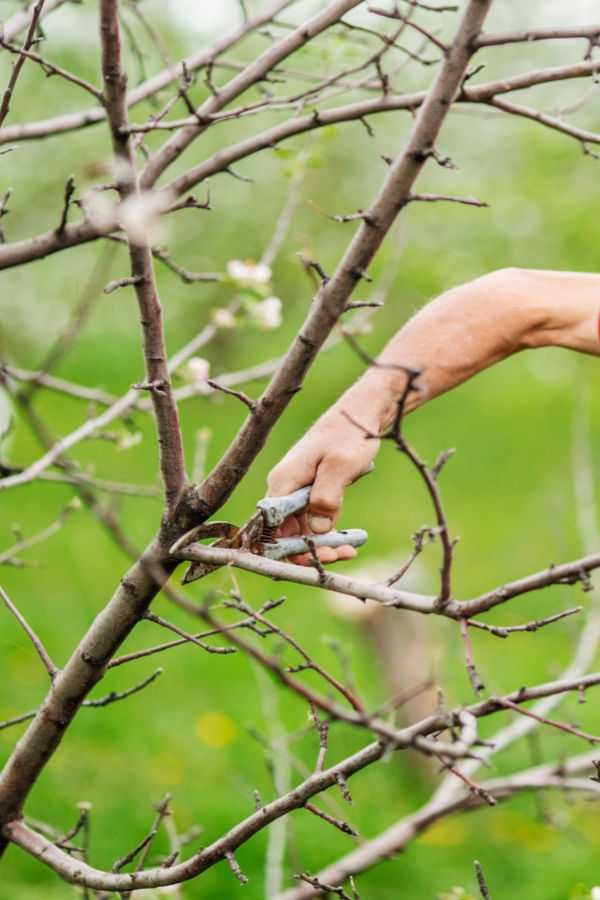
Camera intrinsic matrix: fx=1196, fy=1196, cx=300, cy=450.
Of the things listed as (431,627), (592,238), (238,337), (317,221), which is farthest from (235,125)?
(431,627)

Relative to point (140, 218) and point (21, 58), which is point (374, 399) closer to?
point (140, 218)

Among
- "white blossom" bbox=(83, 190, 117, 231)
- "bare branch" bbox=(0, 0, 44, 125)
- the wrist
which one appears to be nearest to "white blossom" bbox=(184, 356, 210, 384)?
"white blossom" bbox=(83, 190, 117, 231)

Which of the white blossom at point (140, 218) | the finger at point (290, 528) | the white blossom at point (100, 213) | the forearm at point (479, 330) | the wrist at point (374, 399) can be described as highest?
the white blossom at point (100, 213)

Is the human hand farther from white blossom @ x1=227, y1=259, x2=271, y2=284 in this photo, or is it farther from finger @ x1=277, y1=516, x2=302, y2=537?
white blossom @ x1=227, y1=259, x2=271, y2=284

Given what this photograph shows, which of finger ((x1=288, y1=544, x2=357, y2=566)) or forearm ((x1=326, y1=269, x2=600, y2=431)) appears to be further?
finger ((x1=288, y1=544, x2=357, y2=566))

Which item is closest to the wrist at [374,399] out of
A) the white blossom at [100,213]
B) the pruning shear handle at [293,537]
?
the pruning shear handle at [293,537]

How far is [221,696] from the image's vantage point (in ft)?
22.5

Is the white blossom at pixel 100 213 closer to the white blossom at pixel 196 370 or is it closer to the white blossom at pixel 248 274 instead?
the white blossom at pixel 248 274

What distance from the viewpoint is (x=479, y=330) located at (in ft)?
8.44

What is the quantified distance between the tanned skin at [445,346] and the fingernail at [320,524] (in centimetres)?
5

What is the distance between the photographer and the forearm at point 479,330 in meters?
2.54

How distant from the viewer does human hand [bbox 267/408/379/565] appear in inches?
100.0

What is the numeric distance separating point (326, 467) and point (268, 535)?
0.74 feet

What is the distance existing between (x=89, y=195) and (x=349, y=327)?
1.85 meters
